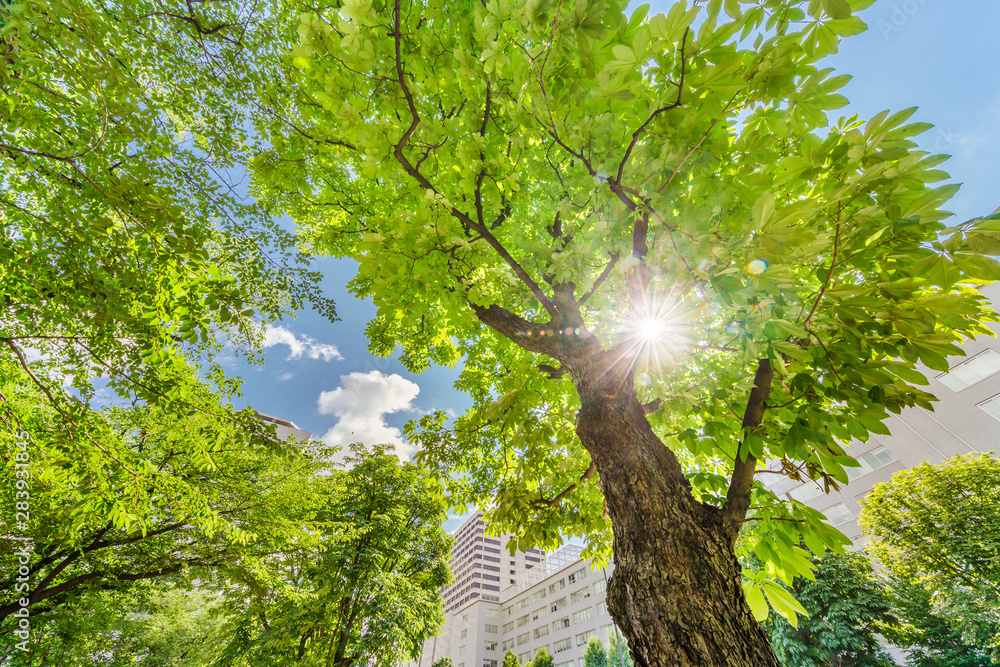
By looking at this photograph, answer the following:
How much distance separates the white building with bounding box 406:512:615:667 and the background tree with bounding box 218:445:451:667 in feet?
33.7

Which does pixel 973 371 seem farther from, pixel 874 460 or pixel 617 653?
pixel 617 653

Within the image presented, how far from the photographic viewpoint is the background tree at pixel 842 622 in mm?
12594

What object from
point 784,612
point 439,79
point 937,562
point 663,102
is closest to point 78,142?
point 439,79

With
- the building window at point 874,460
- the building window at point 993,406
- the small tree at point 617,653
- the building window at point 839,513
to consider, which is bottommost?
the small tree at point 617,653

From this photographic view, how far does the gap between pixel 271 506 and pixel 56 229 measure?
648 centimetres

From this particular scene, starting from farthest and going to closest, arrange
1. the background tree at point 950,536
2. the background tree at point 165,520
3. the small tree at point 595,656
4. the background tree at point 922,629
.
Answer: the small tree at point 595,656 < the background tree at point 922,629 < the background tree at point 950,536 < the background tree at point 165,520

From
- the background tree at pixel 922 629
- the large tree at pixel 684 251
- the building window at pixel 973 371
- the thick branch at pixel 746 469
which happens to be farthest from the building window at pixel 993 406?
the thick branch at pixel 746 469

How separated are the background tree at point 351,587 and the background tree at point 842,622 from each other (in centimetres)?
1369

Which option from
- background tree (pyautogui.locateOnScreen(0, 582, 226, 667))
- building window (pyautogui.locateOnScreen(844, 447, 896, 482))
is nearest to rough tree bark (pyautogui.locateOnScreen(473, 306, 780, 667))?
background tree (pyautogui.locateOnScreen(0, 582, 226, 667))

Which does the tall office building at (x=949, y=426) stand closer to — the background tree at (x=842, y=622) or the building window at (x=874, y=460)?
the building window at (x=874, y=460)

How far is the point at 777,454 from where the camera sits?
6.82ft

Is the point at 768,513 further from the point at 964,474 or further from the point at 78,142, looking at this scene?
the point at 964,474

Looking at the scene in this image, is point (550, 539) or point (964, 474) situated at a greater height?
point (964, 474)

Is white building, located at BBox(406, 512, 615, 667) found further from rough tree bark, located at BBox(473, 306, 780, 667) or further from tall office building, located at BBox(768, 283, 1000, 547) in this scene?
rough tree bark, located at BBox(473, 306, 780, 667)
